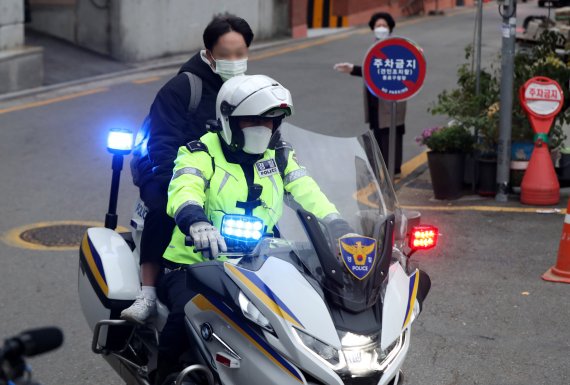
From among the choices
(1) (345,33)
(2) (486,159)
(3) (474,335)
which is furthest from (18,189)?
(1) (345,33)

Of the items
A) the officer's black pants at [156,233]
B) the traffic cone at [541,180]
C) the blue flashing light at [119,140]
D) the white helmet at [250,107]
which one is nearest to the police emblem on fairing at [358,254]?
the white helmet at [250,107]

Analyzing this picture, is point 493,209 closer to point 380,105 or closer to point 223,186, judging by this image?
point 380,105

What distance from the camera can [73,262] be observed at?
885 cm

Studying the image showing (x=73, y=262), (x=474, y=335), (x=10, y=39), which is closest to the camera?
(x=474, y=335)

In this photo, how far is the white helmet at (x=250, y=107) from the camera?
15.5ft

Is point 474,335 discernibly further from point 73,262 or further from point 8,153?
point 8,153

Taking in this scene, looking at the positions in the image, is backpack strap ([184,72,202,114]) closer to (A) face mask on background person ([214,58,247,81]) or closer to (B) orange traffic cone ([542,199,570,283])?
(A) face mask on background person ([214,58,247,81])

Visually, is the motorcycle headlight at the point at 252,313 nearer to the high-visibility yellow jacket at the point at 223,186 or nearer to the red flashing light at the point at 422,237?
the high-visibility yellow jacket at the point at 223,186

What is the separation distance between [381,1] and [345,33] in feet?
17.5

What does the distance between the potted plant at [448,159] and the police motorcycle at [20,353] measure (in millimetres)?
8664

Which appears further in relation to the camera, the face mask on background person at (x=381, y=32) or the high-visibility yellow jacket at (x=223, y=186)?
the face mask on background person at (x=381, y=32)

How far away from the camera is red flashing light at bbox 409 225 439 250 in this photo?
4773 millimetres

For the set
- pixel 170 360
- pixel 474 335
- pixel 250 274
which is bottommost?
pixel 474 335

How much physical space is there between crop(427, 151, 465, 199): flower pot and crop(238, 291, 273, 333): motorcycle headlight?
7343mm
